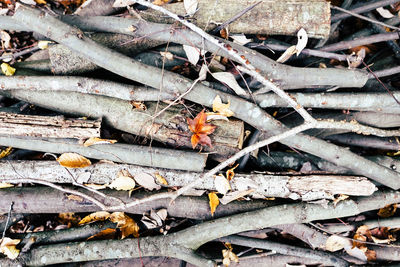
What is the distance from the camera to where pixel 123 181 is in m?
2.46

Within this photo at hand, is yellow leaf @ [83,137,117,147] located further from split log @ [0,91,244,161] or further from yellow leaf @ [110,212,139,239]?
yellow leaf @ [110,212,139,239]

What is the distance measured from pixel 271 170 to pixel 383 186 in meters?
1.05

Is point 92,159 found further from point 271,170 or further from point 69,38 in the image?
point 271,170

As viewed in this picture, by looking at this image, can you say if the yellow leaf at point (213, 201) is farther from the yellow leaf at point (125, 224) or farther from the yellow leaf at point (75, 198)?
the yellow leaf at point (75, 198)

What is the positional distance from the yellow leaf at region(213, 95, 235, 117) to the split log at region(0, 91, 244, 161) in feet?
0.28

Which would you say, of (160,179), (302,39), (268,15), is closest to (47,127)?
(160,179)

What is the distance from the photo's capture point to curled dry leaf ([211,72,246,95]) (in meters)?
2.40

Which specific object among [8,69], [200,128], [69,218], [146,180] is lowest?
[69,218]

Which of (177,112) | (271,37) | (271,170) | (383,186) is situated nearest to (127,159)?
(177,112)

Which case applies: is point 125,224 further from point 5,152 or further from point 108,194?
point 5,152

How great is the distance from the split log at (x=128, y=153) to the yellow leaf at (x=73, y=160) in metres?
0.04

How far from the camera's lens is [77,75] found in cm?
250

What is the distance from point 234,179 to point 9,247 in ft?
6.28

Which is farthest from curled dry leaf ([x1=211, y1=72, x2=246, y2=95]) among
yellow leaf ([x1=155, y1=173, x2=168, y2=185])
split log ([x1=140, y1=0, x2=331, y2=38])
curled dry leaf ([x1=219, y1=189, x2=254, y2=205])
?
yellow leaf ([x1=155, y1=173, x2=168, y2=185])
